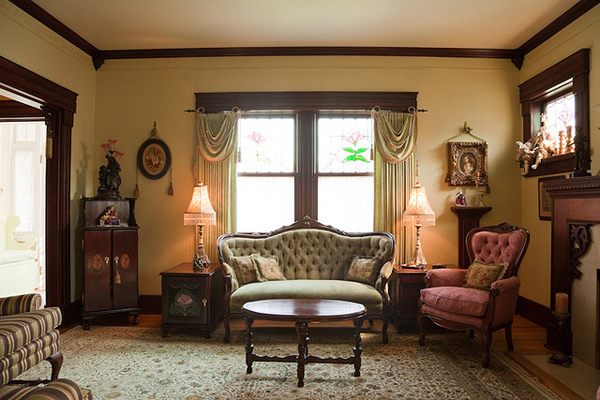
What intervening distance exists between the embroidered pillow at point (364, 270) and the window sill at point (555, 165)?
2160 mm

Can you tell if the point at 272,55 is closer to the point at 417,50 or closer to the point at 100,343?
the point at 417,50

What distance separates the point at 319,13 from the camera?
4.36 meters

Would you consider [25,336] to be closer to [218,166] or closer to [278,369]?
Answer: [278,369]

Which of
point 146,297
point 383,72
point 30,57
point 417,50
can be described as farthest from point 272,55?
point 146,297

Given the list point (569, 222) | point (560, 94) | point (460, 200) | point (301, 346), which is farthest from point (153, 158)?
point (560, 94)

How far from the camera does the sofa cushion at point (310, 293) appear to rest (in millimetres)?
4199

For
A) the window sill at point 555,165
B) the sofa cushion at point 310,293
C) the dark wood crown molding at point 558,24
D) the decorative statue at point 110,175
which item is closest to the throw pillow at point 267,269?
the sofa cushion at point 310,293

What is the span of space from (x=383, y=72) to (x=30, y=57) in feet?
13.0

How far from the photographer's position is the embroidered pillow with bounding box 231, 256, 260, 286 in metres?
4.58

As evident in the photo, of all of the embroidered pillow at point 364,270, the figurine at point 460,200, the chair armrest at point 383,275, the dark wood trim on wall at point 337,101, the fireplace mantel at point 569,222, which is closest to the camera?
the fireplace mantel at point 569,222

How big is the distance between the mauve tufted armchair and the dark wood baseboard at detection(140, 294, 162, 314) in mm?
3212

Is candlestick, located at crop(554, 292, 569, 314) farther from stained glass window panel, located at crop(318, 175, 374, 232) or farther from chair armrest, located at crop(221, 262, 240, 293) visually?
chair armrest, located at crop(221, 262, 240, 293)

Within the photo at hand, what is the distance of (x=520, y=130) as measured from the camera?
17.4 ft

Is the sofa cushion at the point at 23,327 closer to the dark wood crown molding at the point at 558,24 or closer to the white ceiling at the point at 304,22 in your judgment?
the white ceiling at the point at 304,22
